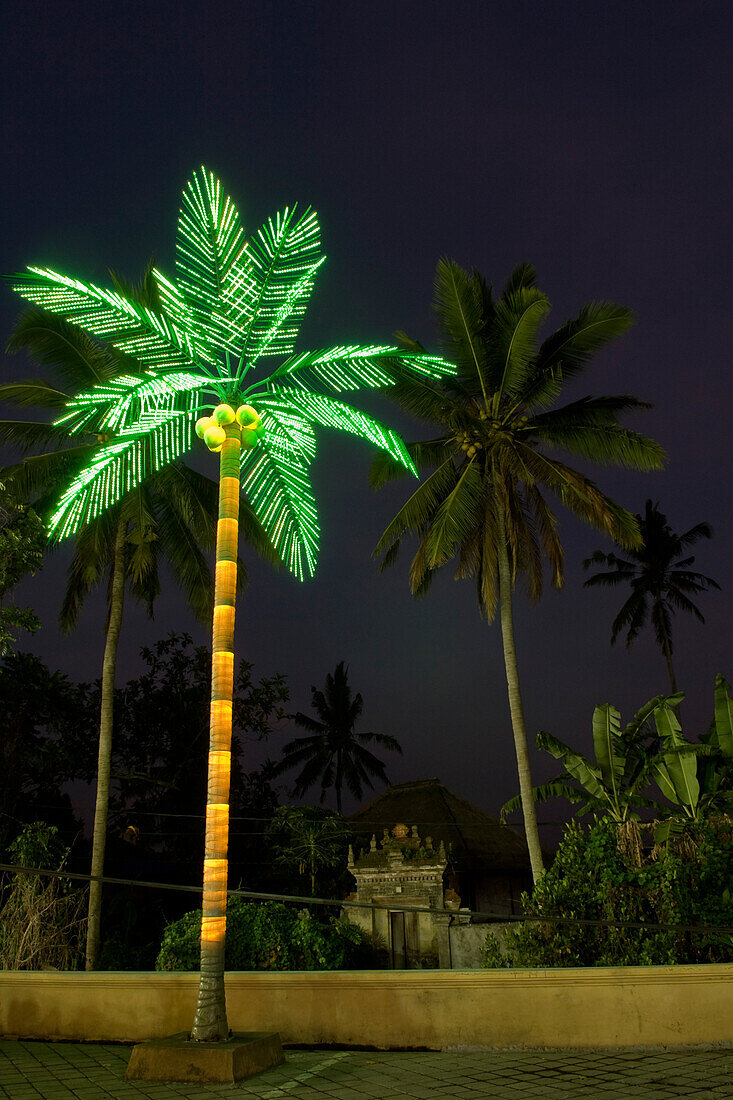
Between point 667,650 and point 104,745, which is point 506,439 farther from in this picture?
point 667,650

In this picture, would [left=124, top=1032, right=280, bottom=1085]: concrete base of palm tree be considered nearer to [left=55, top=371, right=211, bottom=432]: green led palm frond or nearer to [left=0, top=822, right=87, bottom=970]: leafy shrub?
[left=55, top=371, right=211, bottom=432]: green led palm frond

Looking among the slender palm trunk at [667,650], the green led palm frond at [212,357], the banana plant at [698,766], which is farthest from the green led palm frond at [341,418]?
the slender palm trunk at [667,650]

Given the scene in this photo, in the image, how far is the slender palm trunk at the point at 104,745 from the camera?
13.8 m

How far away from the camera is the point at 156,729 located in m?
23.1

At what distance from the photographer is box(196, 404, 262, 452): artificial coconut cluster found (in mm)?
6488

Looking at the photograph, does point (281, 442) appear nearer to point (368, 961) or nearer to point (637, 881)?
point (637, 881)

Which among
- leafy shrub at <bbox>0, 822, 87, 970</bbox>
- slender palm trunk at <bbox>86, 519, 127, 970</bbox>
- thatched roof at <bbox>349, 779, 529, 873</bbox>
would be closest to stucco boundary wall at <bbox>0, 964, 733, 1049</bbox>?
leafy shrub at <bbox>0, 822, 87, 970</bbox>

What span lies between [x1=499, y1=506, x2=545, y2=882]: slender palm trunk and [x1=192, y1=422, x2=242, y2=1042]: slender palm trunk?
828 cm

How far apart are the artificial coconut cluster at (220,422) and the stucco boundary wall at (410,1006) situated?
4224 millimetres

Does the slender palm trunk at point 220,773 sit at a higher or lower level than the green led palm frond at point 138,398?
lower

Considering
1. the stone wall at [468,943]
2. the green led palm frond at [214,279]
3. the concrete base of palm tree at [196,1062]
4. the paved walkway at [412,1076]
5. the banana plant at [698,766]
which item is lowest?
the stone wall at [468,943]

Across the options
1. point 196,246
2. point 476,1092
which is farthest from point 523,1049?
point 196,246

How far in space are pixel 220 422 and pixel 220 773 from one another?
281cm

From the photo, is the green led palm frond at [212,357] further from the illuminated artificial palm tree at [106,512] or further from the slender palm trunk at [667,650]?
the slender palm trunk at [667,650]
